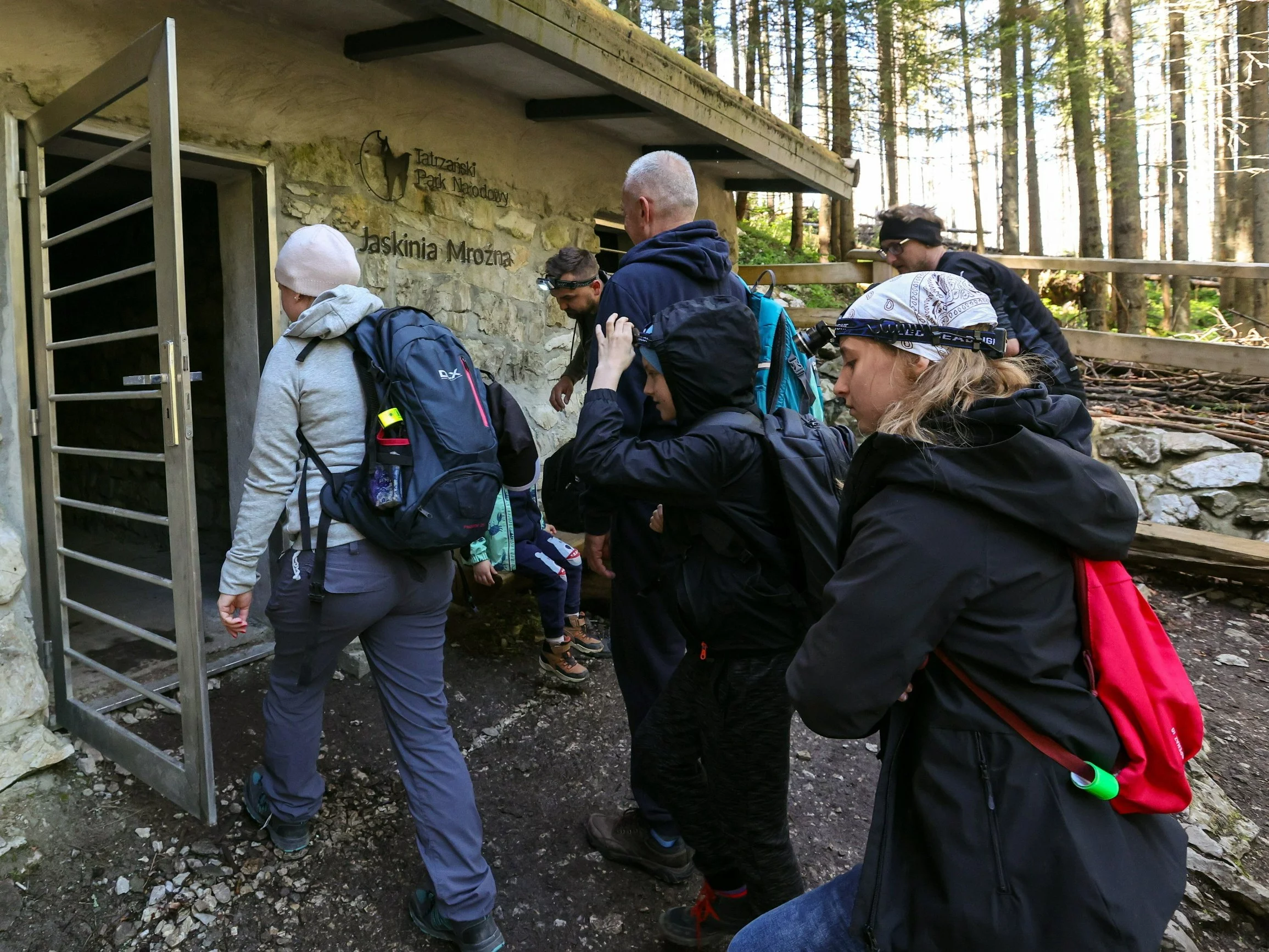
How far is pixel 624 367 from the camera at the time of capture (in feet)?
8.01

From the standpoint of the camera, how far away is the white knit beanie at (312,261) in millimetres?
2504

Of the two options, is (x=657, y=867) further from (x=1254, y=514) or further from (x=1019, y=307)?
(x=1254, y=514)

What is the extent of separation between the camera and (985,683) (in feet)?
4.47

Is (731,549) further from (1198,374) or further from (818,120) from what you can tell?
(818,120)

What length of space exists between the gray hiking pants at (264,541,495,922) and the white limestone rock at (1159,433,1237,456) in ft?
23.2

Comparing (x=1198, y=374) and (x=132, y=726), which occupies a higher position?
(x=1198, y=374)

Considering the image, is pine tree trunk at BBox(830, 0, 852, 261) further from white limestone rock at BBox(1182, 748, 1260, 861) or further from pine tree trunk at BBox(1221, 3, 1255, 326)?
white limestone rock at BBox(1182, 748, 1260, 861)

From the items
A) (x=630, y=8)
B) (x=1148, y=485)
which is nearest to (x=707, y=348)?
(x=1148, y=485)

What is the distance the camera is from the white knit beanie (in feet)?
8.21

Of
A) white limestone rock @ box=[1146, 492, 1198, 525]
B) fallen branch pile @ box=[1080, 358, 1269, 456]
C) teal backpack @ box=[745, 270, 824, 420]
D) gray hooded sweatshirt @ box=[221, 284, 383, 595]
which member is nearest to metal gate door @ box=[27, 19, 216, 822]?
gray hooded sweatshirt @ box=[221, 284, 383, 595]

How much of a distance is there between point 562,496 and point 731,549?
31.4 inches

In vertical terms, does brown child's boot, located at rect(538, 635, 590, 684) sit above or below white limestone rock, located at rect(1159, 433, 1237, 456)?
below

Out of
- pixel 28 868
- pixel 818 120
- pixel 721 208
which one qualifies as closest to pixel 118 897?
pixel 28 868

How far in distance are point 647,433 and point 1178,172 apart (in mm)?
19089
